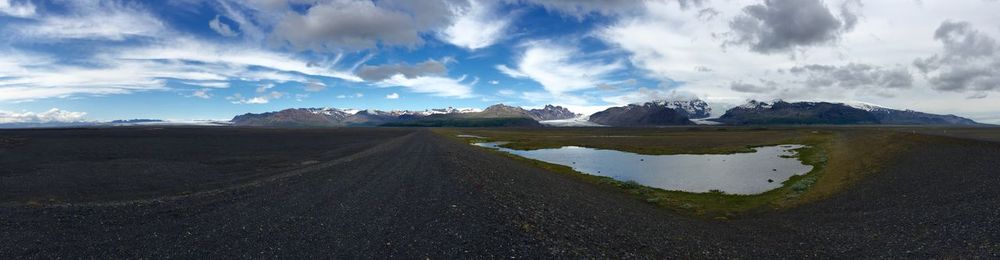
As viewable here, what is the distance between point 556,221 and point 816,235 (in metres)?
14.8

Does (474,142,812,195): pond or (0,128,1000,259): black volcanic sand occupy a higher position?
(0,128,1000,259): black volcanic sand

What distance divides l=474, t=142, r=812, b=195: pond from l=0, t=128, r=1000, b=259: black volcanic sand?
964 centimetres

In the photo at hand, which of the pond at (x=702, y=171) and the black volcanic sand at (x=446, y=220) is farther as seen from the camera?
the pond at (x=702, y=171)

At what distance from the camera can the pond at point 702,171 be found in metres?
46.4

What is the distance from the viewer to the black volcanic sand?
17.9 meters

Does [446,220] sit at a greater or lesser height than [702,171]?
greater

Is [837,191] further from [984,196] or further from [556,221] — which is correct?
[556,221]

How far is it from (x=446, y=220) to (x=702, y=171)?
4781 cm

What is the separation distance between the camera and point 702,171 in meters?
59.2

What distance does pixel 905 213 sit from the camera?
27969 millimetres

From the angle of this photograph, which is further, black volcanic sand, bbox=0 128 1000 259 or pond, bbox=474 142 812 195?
pond, bbox=474 142 812 195

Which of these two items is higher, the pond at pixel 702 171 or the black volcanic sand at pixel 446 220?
the black volcanic sand at pixel 446 220

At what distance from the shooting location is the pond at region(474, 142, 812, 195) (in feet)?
152

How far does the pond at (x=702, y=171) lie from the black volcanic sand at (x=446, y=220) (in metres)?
9.64
